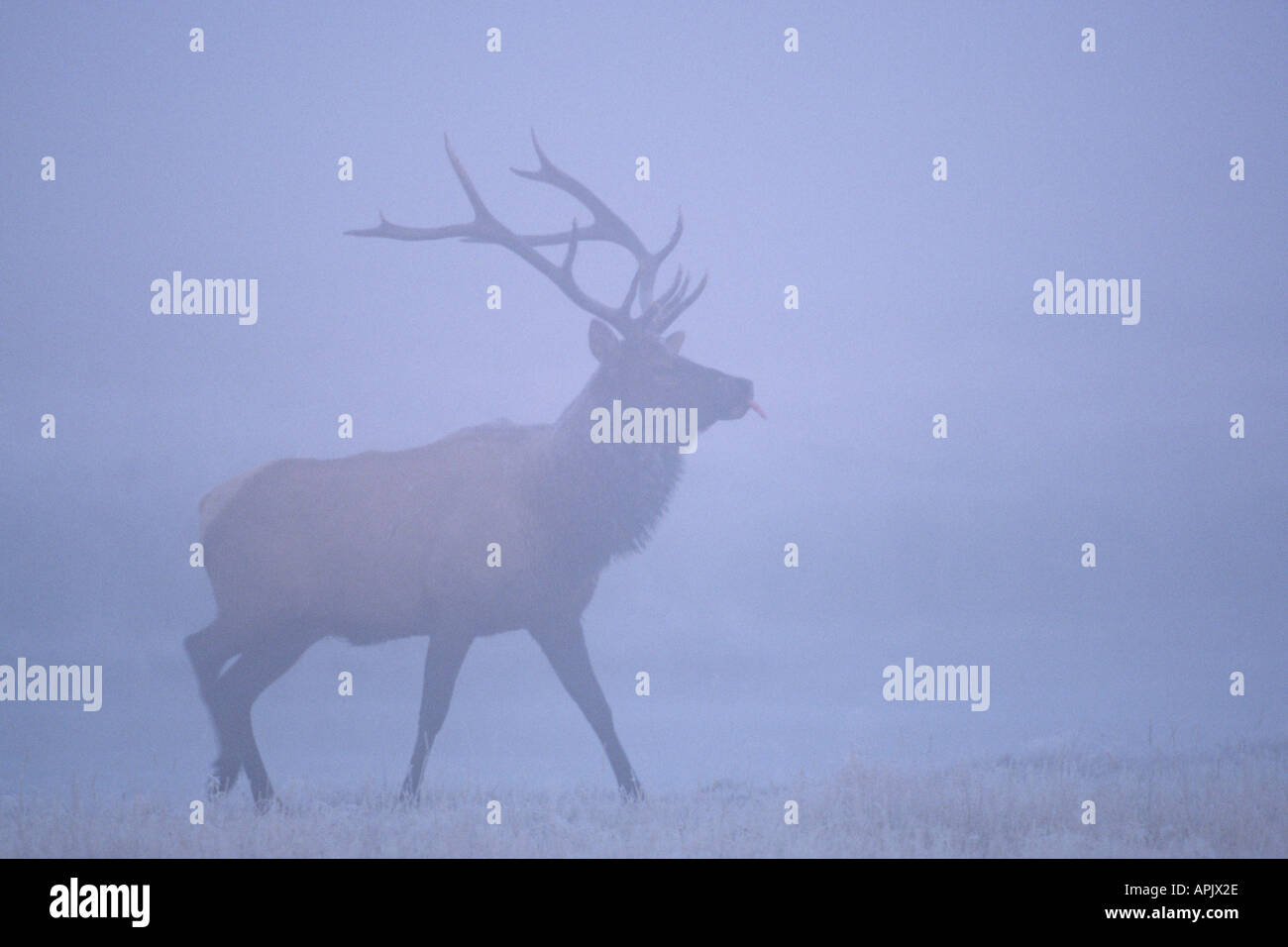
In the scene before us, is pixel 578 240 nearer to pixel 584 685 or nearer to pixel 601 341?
pixel 601 341

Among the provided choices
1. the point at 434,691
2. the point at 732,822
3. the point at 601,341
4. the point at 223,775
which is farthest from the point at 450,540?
the point at 732,822

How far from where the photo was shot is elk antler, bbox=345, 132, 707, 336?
6902mm

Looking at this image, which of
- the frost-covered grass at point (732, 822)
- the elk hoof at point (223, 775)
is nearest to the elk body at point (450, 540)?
the elk hoof at point (223, 775)

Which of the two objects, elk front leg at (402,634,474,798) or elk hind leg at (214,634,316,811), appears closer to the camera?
elk front leg at (402,634,474,798)

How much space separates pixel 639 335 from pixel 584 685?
1823mm

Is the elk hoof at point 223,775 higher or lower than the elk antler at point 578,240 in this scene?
lower

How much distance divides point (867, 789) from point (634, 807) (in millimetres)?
1141

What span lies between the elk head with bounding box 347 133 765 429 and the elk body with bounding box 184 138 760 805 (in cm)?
1

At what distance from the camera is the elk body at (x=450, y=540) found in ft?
21.7

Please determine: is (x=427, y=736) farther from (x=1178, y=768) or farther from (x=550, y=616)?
(x=1178, y=768)

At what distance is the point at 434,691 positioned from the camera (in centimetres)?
649

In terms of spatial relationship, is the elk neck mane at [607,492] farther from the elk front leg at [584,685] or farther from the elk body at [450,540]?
the elk front leg at [584,685]

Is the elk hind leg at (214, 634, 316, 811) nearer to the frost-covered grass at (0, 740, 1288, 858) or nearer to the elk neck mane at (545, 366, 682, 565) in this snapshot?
the frost-covered grass at (0, 740, 1288, 858)

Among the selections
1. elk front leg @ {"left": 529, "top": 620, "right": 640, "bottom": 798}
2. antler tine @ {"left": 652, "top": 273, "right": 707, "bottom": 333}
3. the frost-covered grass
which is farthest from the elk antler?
the frost-covered grass
